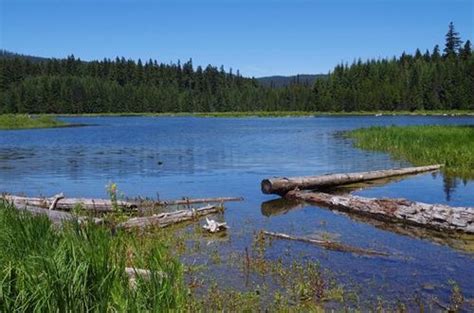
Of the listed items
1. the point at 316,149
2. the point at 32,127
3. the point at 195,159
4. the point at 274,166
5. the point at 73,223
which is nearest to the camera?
the point at 73,223

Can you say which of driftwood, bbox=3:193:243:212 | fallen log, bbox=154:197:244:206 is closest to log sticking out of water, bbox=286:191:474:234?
fallen log, bbox=154:197:244:206

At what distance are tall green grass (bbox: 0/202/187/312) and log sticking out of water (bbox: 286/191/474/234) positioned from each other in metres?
9.61

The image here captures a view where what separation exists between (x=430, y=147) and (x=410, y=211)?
839 inches

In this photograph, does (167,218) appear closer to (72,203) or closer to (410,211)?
(72,203)

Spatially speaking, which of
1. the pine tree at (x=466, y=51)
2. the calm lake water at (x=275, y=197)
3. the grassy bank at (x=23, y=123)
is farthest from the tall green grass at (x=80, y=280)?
the pine tree at (x=466, y=51)

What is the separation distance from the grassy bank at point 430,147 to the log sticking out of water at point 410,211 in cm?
1099

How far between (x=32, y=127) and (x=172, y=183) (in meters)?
78.4

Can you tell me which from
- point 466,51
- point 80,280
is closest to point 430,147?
point 80,280

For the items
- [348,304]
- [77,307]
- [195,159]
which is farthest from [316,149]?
[77,307]

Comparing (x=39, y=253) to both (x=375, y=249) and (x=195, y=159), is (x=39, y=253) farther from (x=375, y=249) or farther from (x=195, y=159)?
(x=195, y=159)

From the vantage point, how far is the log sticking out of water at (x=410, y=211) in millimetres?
14688

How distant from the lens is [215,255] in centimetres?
1290

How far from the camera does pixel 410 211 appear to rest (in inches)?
629

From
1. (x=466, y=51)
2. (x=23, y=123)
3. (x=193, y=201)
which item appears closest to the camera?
(x=193, y=201)
